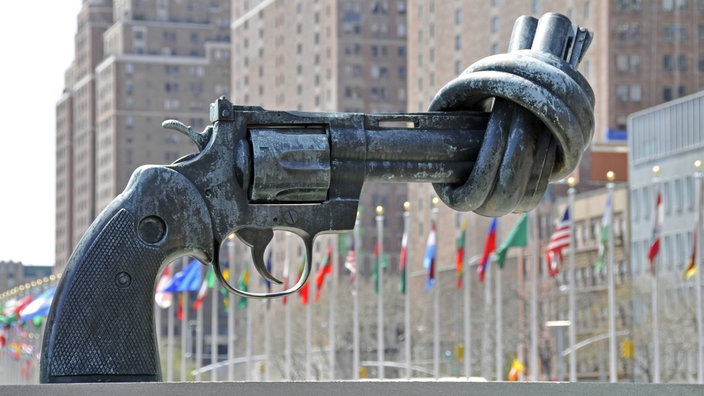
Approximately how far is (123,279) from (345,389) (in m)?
1.93

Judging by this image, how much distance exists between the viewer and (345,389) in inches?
450

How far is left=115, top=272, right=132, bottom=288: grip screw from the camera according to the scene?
12367 millimetres

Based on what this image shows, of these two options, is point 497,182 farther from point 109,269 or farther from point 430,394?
point 109,269

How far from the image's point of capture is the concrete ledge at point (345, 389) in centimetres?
1131

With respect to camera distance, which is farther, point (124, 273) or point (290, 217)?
point (290, 217)

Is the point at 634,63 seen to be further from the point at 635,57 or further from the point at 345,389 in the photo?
the point at 345,389

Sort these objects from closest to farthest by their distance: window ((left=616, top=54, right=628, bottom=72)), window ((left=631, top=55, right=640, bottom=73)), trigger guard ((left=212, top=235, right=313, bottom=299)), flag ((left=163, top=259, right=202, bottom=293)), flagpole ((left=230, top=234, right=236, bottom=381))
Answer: trigger guard ((left=212, top=235, right=313, bottom=299)), flag ((left=163, top=259, right=202, bottom=293)), flagpole ((left=230, top=234, right=236, bottom=381)), window ((left=616, top=54, right=628, bottom=72)), window ((left=631, top=55, right=640, bottom=73))

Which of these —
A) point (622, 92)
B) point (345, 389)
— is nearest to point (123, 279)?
point (345, 389)

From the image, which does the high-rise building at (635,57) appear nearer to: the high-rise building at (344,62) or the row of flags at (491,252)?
the row of flags at (491,252)

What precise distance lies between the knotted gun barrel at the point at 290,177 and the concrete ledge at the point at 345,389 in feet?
2.75

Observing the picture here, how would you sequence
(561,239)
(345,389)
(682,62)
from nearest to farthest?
(345,389) < (561,239) < (682,62)

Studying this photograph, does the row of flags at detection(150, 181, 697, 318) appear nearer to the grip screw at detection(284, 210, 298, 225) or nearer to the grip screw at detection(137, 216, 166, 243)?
the grip screw at detection(284, 210, 298, 225)

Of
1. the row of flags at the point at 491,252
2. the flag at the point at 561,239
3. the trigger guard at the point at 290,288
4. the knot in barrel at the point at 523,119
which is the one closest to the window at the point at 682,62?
the row of flags at the point at 491,252

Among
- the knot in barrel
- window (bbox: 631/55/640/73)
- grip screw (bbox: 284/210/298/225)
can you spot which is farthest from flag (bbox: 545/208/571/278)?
window (bbox: 631/55/640/73)
